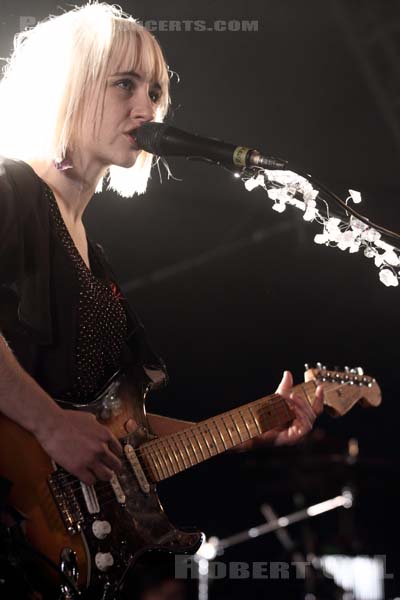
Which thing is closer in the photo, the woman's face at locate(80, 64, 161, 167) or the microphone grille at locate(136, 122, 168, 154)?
the microphone grille at locate(136, 122, 168, 154)

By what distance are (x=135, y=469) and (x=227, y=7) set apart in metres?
2.04

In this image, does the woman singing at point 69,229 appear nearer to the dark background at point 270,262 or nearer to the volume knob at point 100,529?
the volume knob at point 100,529

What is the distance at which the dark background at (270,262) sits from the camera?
3.34 metres

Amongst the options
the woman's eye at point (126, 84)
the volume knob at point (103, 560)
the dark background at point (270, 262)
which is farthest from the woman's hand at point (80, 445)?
the dark background at point (270, 262)

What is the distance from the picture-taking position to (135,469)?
1848 mm

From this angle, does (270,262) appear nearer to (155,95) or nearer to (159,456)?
(155,95)

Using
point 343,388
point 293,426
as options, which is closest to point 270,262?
point 343,388

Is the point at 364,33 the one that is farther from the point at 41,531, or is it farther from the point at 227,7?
the point at 41,531

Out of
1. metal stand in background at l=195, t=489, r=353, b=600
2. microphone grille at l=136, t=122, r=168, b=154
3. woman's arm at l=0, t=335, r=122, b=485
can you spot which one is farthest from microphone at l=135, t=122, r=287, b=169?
metal stand in background at l=195, t=489, r=353, b=600

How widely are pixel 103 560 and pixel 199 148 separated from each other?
897 mm

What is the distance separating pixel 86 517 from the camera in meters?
1.71

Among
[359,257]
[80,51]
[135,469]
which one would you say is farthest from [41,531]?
[359,257]

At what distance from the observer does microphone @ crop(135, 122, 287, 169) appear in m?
1.69

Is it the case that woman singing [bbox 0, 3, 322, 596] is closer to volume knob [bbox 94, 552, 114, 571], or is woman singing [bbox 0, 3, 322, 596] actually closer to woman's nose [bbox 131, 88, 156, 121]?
woman's nose [bbox 131, 88, 156, 121]
